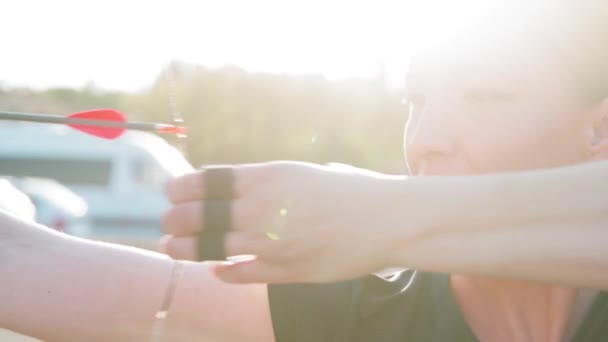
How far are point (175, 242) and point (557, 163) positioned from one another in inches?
26.3

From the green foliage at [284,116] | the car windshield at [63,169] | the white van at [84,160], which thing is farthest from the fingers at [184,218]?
the green foliage at [284,116]

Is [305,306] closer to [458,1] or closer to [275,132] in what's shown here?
[458,1]

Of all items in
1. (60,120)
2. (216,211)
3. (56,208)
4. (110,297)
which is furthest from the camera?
(56,208)

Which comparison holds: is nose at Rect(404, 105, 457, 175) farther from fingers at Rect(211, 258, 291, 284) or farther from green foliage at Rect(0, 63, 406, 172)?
green foliage at Rect(0, 63, 406, 172)

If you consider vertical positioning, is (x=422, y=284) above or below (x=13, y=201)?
below

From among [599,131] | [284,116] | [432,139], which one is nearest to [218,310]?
[432,139]

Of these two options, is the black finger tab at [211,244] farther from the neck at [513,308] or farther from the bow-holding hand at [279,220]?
the neck at [513,308]

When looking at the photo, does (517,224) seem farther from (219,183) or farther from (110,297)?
(110,297)

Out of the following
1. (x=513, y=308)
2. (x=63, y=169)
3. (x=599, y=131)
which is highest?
(x=599, y=131)

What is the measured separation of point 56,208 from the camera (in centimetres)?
993

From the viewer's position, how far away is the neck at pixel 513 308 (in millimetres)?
1448

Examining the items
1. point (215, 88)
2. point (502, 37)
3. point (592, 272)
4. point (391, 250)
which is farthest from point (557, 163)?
point (215, 88)

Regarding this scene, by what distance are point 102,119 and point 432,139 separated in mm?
488

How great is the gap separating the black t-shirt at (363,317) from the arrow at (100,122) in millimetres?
303
